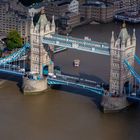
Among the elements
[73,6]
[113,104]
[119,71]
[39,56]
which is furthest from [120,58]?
[73,6]

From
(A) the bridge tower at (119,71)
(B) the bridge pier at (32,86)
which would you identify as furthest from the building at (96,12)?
(A) the bridge tower at (119,71)

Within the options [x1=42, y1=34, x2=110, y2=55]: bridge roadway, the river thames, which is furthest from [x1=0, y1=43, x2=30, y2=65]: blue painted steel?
[x1=42, y1=34, x2=110, y2=55]: bridge roadway

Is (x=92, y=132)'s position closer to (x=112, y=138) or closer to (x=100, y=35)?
(x=112, y=138)

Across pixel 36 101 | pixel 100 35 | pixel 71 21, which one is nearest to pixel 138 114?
pixel 36 101

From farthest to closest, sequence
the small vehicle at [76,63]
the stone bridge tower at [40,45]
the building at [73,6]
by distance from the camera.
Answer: the building at [73,6] < the small vehicle at [76,63] < the stone bridge tower at [40,45]

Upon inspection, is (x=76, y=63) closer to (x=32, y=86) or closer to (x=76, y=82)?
(x=76, y=82)

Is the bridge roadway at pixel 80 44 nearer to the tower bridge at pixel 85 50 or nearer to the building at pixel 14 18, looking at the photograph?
the tower bridge at pixel 85 50
